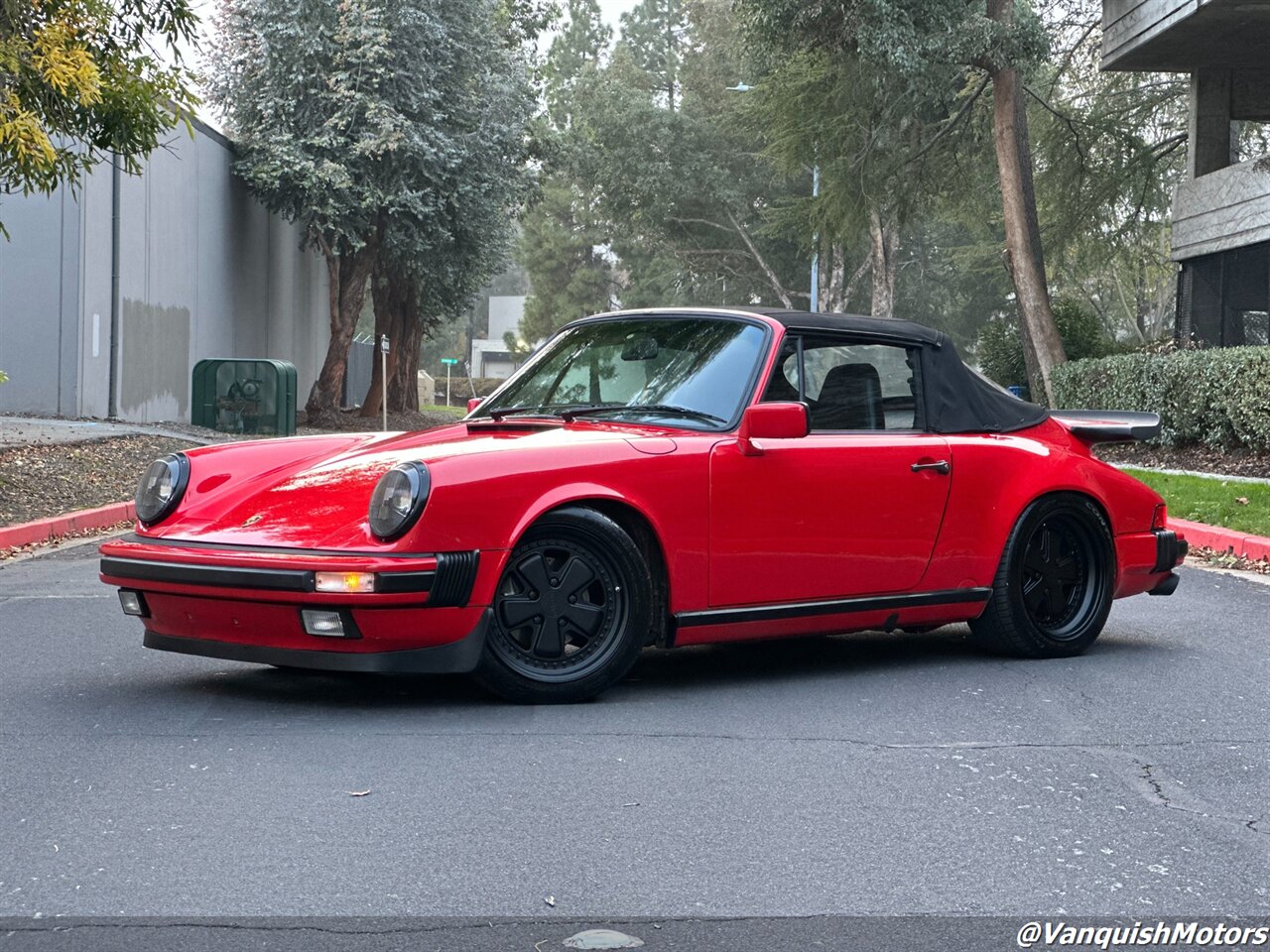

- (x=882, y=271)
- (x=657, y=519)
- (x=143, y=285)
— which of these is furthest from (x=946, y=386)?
(x=882, y=271)

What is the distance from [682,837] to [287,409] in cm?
2286

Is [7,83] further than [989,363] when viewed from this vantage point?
No

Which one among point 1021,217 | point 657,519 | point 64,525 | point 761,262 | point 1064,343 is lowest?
point 64,525

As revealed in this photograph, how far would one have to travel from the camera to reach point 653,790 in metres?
4.61

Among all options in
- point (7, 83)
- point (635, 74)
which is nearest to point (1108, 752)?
point (7, 83)

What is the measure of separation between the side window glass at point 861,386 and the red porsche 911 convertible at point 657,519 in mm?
10

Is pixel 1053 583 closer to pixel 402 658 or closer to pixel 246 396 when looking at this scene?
pixel 402 658

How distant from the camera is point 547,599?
5609mm

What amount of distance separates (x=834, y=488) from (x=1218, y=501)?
8.47 meters

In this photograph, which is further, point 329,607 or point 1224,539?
point 1224,539

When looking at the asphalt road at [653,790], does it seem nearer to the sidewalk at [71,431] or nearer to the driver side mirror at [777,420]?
the driver side mirror at [777,420]

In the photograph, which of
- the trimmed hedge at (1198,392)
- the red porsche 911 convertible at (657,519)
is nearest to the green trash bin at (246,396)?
the trimmed hedge at (1198,392)

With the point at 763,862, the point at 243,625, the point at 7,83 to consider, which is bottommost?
the point at 763,862

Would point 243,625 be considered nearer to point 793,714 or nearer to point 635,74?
point 793,714
